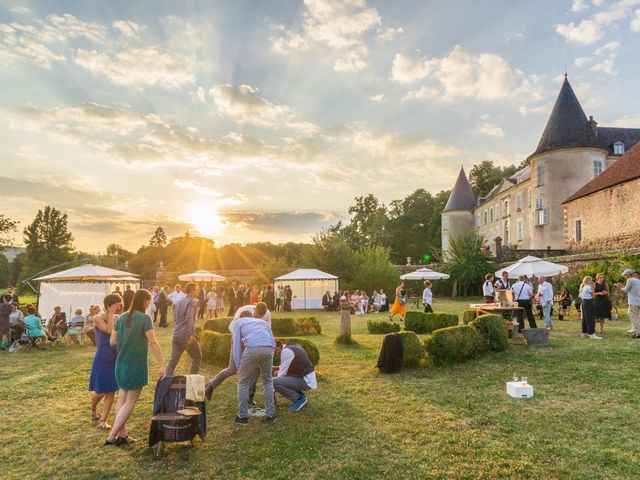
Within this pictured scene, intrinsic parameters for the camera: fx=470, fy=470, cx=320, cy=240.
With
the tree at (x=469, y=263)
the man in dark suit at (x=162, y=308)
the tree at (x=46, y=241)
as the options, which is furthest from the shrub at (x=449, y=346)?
the tree at (x=46, y=241)

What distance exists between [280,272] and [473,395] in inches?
1176

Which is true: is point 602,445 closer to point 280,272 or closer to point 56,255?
point 280,272

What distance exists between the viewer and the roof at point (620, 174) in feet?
85.6

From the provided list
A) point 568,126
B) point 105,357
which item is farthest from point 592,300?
point 568,126

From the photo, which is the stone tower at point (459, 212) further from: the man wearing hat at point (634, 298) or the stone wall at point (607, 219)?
the man wearing hat at point (634, 298)

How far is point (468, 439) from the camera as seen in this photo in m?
5.73

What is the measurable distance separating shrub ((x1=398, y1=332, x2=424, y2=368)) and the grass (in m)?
0.29

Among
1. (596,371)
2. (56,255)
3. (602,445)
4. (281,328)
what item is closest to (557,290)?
(281,328)

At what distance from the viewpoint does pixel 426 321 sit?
55.5 ft

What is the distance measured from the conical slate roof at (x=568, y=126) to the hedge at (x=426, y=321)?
26.6 meters

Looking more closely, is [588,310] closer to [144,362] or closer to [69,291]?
[144,362]

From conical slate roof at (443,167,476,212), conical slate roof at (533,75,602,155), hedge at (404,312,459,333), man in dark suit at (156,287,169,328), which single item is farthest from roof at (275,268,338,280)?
conical slate roof at (443,167,476,212)

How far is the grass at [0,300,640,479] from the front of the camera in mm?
5004

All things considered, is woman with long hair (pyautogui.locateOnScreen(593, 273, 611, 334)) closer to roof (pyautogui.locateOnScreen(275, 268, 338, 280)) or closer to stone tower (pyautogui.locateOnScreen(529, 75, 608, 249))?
roof (pyautogui.locateOnScreen(275, 268, 338, 280))
